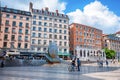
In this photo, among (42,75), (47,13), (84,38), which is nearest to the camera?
(42,75)

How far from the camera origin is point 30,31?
200ft

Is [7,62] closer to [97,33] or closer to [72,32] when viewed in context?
[72,32]

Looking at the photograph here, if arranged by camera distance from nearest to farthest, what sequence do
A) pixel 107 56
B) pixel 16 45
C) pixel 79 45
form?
pixel 16 45, pixel 79 45, pixel 107 56

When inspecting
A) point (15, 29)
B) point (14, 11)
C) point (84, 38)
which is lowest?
point (84, 38)

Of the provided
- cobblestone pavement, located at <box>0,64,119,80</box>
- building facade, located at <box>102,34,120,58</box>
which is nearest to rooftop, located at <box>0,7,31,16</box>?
cobblestone pavement, located at <box>0,64,119,80</box>

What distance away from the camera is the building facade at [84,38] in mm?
72312

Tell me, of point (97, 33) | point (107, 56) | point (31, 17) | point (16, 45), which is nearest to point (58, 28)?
point (31, 17)

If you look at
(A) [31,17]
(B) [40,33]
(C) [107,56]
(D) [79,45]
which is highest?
(A) [31,17]

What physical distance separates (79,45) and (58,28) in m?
13.4

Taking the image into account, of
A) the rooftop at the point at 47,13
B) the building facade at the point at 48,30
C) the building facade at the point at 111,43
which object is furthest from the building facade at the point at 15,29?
the building facade at the point at 111,43

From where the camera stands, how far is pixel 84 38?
76.0m

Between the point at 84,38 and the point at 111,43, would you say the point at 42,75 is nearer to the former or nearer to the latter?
the point at 84,38

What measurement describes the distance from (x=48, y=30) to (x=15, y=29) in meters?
13.5

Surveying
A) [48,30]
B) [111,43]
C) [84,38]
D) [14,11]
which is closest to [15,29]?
[14,11]
